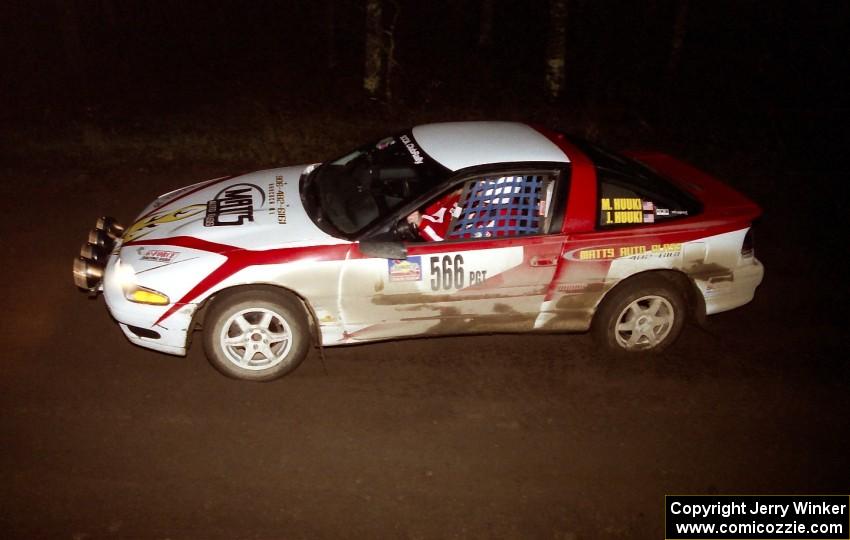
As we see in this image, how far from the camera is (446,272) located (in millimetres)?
4875

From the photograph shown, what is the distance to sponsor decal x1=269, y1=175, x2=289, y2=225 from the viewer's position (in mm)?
5059

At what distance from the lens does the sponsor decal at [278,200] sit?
5059 millimetres

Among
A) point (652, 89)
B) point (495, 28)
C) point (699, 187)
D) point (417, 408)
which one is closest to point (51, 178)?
point (417, 408)

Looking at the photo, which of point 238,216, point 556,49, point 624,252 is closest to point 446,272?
point 624,252

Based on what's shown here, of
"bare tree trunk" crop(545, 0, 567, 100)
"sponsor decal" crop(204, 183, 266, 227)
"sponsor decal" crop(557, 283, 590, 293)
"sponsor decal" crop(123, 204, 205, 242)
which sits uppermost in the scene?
"bare tree trunk" crop(545, 0, 567, 100)

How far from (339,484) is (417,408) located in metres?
0.86

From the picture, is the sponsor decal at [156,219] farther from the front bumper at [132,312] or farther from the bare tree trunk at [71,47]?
the bare tree trunk at [71,47]

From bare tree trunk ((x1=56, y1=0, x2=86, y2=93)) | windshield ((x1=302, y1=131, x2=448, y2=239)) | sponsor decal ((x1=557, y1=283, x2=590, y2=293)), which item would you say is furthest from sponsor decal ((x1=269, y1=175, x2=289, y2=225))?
bare tree trunk ((x1=56, y1=0, x2=86, y2=93))

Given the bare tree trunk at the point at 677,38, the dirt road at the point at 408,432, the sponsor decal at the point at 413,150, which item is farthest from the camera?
the bare tree trunk at the point at 677,38

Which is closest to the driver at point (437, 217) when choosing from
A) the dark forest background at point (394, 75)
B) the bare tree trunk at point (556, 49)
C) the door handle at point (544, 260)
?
the door handle at point (544, 260)

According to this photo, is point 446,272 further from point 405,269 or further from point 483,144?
point 483,144

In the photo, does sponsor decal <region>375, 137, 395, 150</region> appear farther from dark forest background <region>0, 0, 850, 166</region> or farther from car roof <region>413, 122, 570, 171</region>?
dark forest background <region>0, 0, 850, 166</region>

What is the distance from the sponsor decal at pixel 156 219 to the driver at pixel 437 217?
1.62 meters

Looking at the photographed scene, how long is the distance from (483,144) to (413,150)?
53 centimetres
